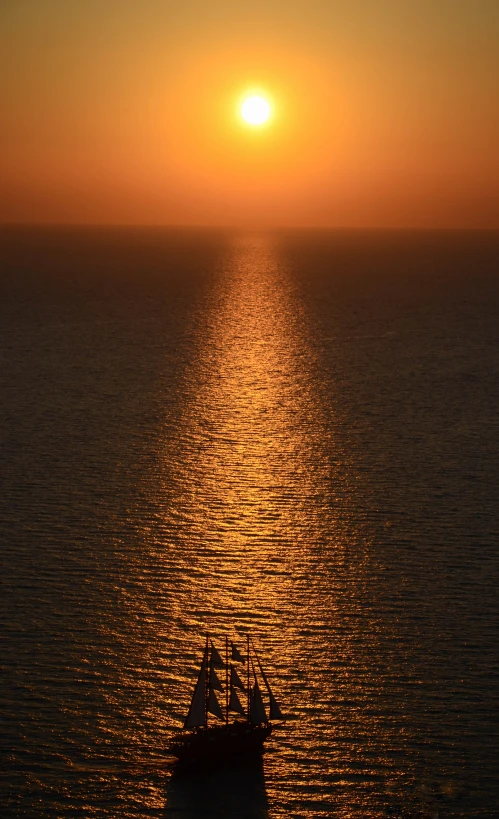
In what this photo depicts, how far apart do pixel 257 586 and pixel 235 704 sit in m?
17.5

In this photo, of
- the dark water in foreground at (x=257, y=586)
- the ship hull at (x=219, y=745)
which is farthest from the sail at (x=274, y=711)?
the dark water in foreground at (x=257, y=586)

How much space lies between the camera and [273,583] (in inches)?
2746

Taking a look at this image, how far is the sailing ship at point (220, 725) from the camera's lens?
49.9 metres

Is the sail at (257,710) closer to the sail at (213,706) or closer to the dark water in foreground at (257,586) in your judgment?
the dark water in foreground at (257,586)

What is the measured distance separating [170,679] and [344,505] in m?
31.3

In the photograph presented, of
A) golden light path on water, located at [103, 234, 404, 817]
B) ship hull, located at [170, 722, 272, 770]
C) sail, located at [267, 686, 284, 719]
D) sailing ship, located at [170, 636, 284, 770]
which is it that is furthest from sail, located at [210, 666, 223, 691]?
golden light path on water, located at [103, 234, 404, 817]

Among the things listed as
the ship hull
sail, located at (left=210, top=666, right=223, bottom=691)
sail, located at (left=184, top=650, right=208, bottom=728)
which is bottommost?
the ship hull

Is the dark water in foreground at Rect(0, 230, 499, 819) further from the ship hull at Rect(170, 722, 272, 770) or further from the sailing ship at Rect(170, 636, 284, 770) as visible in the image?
the sailing ship at Rect(170, 636, 284, 770)

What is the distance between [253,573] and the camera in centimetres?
7131

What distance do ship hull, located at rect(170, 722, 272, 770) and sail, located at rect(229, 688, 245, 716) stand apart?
0.86 metres

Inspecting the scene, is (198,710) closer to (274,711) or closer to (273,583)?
(274,711)

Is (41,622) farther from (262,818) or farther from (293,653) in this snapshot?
(262,818)

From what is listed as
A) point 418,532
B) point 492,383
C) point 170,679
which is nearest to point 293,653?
point 170,679

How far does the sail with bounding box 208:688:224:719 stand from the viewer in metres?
51.4
